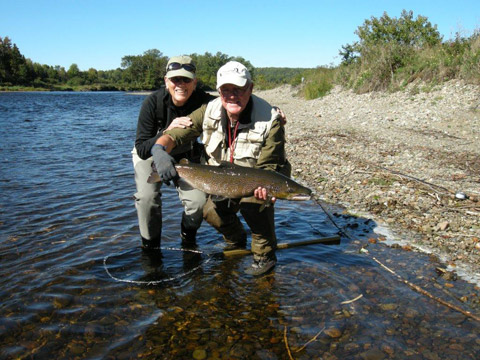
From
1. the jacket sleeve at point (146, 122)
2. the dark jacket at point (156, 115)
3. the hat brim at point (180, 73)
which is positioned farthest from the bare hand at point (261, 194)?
the hat brim at point (180, 73)

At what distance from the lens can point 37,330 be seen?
3.82 m

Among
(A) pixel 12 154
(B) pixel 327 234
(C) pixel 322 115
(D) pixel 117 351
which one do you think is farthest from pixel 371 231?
(C) pixel 322 115

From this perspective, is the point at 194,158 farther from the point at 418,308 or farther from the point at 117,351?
the point at 418,308

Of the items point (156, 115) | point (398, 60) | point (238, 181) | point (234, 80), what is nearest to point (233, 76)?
point (234, 80)

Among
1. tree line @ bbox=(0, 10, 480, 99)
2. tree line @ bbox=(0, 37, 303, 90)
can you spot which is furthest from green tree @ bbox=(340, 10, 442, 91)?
tree line @ bbox=(0, 37, 303, 90)

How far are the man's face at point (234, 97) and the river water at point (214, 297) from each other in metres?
2.14

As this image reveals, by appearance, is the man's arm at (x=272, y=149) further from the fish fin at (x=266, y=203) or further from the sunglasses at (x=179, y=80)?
the sunglasses at (x=179, y=80)

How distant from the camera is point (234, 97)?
4473 millimetres

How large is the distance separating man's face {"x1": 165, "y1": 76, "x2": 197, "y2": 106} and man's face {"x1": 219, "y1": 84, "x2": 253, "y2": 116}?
76cm

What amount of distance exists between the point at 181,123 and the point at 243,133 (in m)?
0.83

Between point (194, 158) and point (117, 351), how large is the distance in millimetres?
2738

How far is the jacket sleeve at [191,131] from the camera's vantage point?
4836 mm

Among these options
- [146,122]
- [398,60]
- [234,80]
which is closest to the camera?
[234,80]

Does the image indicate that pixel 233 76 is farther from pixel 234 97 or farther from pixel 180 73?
pixel 180 73
